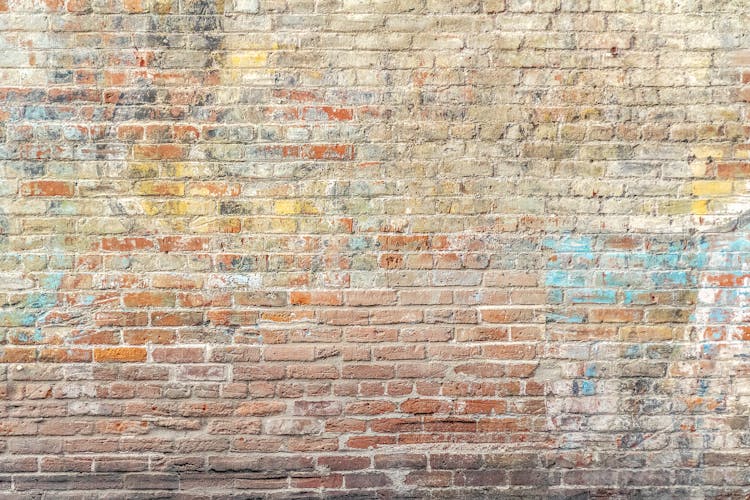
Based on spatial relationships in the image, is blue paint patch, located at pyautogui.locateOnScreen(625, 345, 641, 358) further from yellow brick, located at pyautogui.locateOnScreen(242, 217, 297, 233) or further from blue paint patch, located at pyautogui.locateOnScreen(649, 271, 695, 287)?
yellow brick, located at pyautogui.locateOnScreen(242, 217, 297, 233)

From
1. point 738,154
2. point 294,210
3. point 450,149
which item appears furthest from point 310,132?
point 738,154

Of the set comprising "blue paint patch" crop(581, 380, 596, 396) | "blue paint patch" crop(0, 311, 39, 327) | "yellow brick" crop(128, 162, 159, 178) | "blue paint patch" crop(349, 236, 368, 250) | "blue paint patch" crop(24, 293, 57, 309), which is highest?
"yellow brick" crop(128, 162, 159, 178)

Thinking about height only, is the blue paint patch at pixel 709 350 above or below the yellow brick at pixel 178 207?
below

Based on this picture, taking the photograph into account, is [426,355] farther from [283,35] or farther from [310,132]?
[283,35]

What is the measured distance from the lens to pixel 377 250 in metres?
2.79

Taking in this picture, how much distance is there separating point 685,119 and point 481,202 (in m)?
0.98

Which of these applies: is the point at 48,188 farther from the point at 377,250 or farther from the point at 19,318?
the point at 377,250

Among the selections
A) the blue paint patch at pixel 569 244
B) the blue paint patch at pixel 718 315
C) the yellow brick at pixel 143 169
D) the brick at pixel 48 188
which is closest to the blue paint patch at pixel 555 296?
the blue paint patch at pixel 569 244

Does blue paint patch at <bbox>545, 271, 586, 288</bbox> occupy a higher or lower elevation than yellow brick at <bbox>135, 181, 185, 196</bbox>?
lower

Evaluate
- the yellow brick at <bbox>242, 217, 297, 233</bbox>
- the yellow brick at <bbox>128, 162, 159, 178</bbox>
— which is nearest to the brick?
the yellow brick at <bbox>128, 162, 159, 178</bbox>

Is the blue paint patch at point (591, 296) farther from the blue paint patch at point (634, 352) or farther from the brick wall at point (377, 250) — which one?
the blue paint patch at point (634, 352)

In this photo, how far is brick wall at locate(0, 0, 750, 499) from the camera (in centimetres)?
275

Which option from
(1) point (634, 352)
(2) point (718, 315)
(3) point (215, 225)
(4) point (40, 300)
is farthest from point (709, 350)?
(4) point (40, 300)

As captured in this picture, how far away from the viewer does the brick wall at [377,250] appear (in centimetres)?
275
